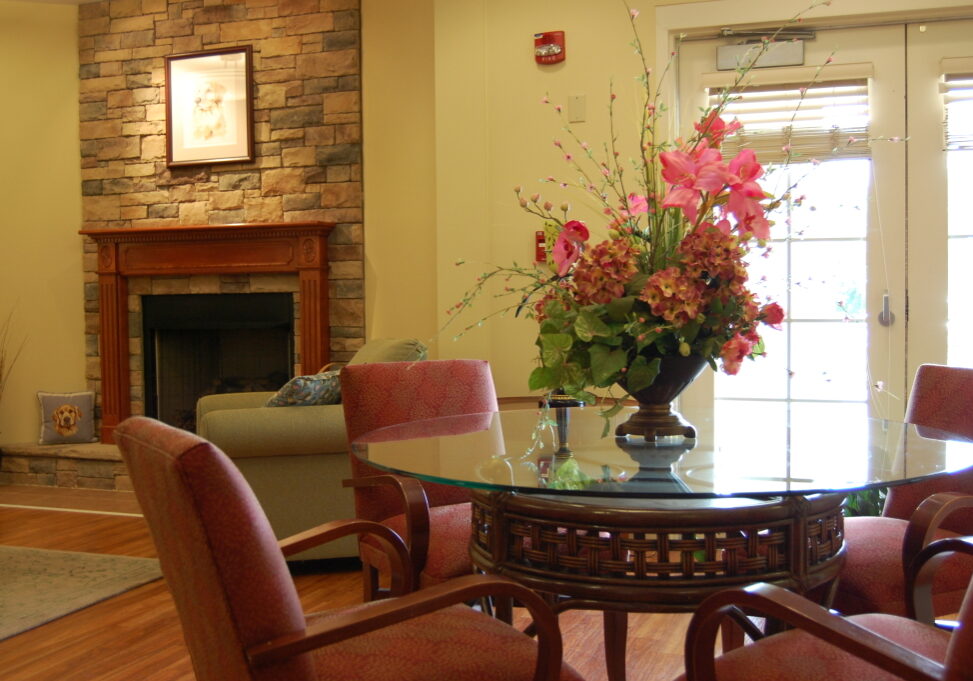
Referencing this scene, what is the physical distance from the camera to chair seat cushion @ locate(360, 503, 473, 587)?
2074mm

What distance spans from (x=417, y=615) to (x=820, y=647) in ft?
2.06

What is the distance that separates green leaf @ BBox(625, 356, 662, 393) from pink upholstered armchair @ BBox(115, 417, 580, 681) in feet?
1.81

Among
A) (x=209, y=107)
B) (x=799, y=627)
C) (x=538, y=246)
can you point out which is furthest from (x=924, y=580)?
(x=209, y=107)

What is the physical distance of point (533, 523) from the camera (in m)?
1.54

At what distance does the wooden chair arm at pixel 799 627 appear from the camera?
3.72 ft

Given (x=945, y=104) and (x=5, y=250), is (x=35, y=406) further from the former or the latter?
(x=945, y=104)

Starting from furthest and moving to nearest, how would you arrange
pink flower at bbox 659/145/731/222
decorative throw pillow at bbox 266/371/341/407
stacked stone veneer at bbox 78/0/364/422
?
stacked stone veneer at bbox 78/0/364/422 → decorative throw pillow at bbox 266/371/341/407 → pink flower at bbox 659/145/731/222

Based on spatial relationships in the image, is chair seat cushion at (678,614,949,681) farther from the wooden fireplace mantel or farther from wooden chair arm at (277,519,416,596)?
the wooden fireplace mantel

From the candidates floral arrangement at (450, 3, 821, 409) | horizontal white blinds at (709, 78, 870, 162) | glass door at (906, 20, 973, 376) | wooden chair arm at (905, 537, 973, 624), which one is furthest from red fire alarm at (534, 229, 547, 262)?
wooden chair arm at (905, 537, 973, 624)

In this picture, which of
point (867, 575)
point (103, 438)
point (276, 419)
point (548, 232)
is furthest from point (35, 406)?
point (867, 575)

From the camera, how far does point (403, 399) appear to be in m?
2.55

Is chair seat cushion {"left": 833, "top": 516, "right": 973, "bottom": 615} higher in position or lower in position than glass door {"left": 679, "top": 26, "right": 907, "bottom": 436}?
lower

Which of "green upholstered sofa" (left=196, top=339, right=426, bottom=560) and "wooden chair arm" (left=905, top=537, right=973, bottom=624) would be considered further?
"green upholstered sofa" (left=196, top=339, right=426, bottom=560)

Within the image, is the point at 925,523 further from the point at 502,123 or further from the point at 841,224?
the point at 502,123
